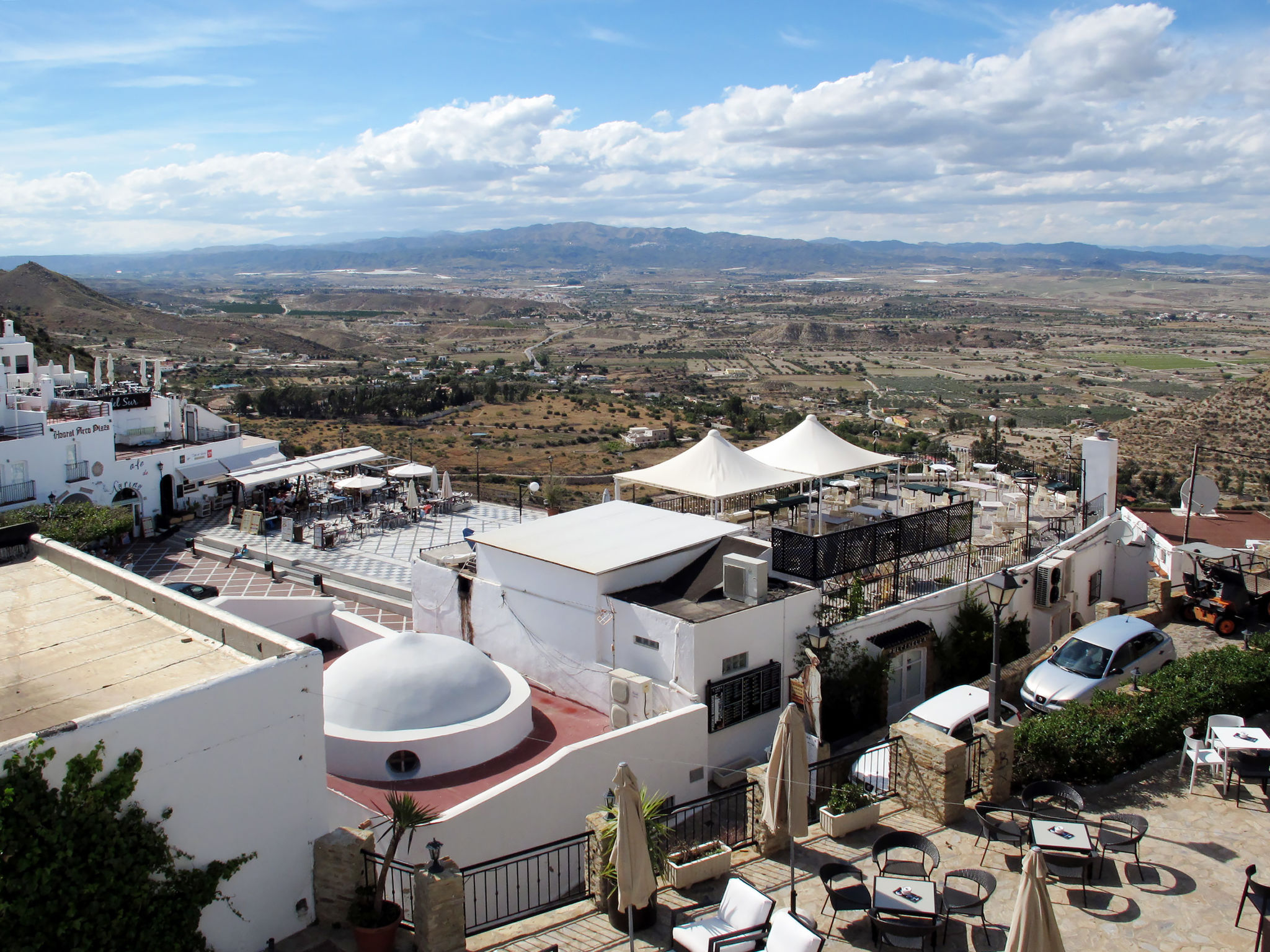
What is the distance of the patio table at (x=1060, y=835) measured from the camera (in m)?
8.15

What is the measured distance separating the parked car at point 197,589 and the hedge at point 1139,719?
50.8 feet

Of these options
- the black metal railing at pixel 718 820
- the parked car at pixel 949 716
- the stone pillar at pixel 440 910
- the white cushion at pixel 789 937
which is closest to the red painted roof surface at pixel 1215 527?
the parked car at pixel 949 716

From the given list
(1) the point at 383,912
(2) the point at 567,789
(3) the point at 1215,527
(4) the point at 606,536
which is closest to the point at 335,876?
(1) the point at 383,912

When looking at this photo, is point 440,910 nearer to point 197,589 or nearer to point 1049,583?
point 1049,583

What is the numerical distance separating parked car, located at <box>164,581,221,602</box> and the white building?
22.4ft

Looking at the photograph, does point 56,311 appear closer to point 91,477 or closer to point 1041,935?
point 91,477

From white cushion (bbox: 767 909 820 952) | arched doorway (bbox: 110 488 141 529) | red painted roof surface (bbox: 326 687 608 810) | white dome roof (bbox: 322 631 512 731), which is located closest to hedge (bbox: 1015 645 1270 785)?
white cushion (bbox: 767 909 820 952)

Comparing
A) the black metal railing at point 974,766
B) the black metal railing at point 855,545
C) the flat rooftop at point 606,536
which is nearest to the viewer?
the black metal railing at point 974,766

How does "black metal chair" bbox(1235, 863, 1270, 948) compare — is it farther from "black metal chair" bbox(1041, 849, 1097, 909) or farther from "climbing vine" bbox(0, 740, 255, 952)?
"climbing vine" bbox(0, 740, 255, 952)

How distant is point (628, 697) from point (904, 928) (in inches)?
234

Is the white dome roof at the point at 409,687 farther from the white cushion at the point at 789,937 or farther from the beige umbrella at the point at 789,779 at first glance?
the white cushion at the point at 789,937

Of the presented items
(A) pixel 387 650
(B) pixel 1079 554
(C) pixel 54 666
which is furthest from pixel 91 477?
(B) pixel 1079 554

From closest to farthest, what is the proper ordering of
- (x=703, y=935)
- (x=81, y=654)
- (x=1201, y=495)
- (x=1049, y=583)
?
(x=703, y=935), (x=81, y=654), (x=1049, y=583), (x=1201, y=495)

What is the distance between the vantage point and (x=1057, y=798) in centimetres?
988
